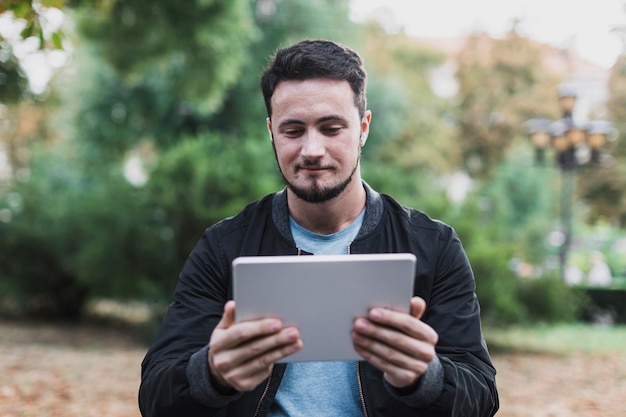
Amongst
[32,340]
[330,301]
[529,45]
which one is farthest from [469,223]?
[529,45]

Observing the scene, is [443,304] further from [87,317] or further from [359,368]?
[87,317]

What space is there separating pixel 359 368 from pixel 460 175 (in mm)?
32444

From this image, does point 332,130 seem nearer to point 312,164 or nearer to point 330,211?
point 312,164

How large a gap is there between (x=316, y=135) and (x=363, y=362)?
0.73m

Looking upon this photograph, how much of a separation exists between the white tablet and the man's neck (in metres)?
0.70

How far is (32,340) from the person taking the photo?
1055cm

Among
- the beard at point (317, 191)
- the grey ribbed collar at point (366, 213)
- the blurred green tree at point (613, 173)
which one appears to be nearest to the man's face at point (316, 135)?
the beard at point (317, 191)

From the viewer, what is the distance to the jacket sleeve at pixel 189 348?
1.98 m

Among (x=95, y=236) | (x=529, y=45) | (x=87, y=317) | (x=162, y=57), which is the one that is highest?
(x=529, y=45)

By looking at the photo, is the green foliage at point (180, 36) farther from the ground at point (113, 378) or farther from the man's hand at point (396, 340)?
the man's hand at point (396, 340)

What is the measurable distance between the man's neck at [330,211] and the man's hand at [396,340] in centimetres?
72

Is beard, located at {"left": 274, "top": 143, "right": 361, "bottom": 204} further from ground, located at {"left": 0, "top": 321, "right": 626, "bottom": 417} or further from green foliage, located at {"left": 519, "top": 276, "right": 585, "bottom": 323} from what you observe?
green foliage, located at {"left": 519, "top": 276, "right": 585, "bottom": 323}

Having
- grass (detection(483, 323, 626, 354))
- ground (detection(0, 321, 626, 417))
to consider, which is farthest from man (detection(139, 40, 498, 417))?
grass (detection(483, 323, 626, 354))

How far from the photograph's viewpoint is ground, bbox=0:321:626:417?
658 cm
